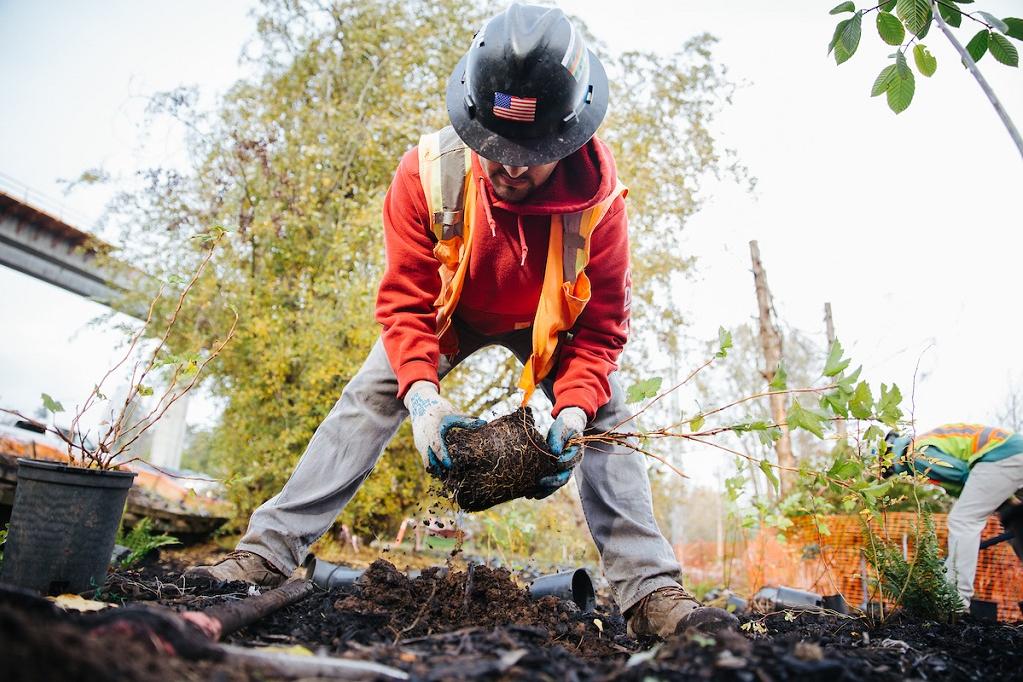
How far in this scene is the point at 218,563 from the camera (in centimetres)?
218

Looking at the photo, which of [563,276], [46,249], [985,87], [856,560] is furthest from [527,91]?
[46,249]

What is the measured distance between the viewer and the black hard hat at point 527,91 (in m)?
1.97

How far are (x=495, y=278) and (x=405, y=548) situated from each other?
5.40 m

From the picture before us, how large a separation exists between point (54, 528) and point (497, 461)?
132cm

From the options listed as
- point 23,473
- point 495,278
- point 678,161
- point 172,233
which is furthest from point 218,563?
point 678,161

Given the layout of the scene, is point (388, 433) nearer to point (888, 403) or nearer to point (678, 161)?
point (888, 403)

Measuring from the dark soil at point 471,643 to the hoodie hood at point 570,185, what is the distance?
1289mm

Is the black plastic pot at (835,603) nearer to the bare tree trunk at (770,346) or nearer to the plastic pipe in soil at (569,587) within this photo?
the plastic pipe in soil at (569,587)

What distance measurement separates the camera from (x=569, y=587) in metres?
3.01

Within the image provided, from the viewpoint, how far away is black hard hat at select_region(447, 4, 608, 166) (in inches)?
77.5

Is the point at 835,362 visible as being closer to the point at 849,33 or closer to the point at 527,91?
the point at 849,33

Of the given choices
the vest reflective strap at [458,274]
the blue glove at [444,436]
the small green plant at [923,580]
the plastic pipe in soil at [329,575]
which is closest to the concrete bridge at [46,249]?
the plastic pipe in soil at [329,575]

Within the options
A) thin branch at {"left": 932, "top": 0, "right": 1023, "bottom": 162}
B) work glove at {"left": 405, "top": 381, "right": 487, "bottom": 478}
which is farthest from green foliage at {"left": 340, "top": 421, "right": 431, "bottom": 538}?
thin branch at {"left": 932, "top": 0, "right": 1023, "bottom": 162}

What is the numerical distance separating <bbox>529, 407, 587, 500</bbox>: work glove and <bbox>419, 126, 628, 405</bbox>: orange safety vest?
0.17 m
